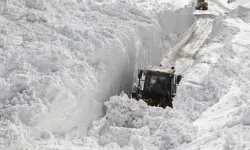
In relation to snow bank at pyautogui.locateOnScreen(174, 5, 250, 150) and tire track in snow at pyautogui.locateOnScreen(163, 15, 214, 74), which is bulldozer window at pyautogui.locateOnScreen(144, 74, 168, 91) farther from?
tire track in snow at pyautogui.locateOnScreen(163, 15, 214, 74)

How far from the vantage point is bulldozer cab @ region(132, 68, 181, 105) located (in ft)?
42.0

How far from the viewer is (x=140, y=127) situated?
1012 cm

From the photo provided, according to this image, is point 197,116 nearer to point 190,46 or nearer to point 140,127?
point 140,127

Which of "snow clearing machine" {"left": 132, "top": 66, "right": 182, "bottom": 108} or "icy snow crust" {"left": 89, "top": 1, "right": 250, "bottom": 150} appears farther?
"snow clearing machine" {"left": 132, "top": 66, "right": 182, "bottom": 108}

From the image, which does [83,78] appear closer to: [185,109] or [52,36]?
[52,36]

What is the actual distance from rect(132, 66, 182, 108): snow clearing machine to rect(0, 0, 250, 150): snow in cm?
42

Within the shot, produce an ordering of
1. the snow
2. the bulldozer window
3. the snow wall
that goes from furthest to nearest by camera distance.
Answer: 1. the bulldozer window
2. the snow wall
3. the snow

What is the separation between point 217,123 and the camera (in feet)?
29.9

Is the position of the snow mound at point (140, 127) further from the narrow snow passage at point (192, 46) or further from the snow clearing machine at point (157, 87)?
the narrow snow passage at point (192, 46)

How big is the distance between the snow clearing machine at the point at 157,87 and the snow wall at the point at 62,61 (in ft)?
2.84

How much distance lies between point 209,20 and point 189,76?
1457 centimetres

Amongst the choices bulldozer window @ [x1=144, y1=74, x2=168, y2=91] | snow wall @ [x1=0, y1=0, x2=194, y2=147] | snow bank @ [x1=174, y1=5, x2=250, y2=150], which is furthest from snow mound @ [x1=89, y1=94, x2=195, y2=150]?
bulldozer window @ [x1=144, y1=74, x2=168, y2=91]

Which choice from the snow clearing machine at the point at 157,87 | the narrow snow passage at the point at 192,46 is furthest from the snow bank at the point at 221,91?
the narrow snow passage at the point at 192,46

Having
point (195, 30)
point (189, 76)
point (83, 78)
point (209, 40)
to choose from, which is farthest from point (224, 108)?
point (195, 30)
